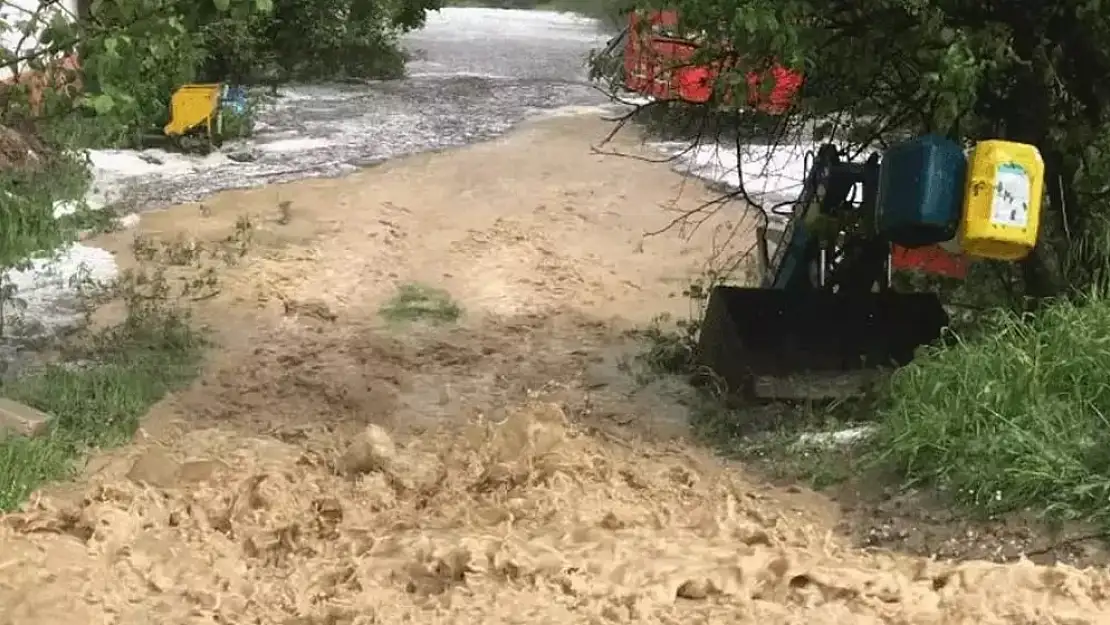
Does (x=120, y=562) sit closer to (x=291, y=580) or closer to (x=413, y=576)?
(x=291, y=580)

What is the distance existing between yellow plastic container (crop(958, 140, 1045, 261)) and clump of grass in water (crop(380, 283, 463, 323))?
322 cm

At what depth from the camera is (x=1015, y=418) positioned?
414 centimetres

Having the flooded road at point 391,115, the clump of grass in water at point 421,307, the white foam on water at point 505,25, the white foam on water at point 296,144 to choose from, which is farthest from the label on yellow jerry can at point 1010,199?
the white foam on water at point 505,25

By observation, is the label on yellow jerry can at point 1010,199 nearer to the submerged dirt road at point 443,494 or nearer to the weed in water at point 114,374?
the submerged dirt road at point 443,494

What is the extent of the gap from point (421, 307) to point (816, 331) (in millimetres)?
2469

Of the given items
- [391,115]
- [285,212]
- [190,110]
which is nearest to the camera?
[285,212]

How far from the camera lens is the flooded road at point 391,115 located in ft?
33.7

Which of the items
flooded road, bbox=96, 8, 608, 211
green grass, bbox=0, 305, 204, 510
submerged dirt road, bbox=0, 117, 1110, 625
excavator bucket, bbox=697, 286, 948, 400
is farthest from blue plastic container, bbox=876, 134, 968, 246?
flooded road, bbox=96, 8, 608, 211

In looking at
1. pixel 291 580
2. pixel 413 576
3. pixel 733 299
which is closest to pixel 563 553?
pixel 413 576

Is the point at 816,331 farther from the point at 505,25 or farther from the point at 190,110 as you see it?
the point at 505,25

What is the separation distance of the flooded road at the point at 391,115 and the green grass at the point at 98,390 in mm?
3166

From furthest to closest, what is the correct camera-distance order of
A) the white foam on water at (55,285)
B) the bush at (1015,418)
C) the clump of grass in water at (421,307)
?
the clump of grass in water at (421,307) < the white foam on water at (55,285) < the bush at (1015,418)

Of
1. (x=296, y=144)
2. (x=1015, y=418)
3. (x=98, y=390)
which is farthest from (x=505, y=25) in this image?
(x=1015, y=418)

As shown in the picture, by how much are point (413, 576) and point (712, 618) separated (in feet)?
2.77
